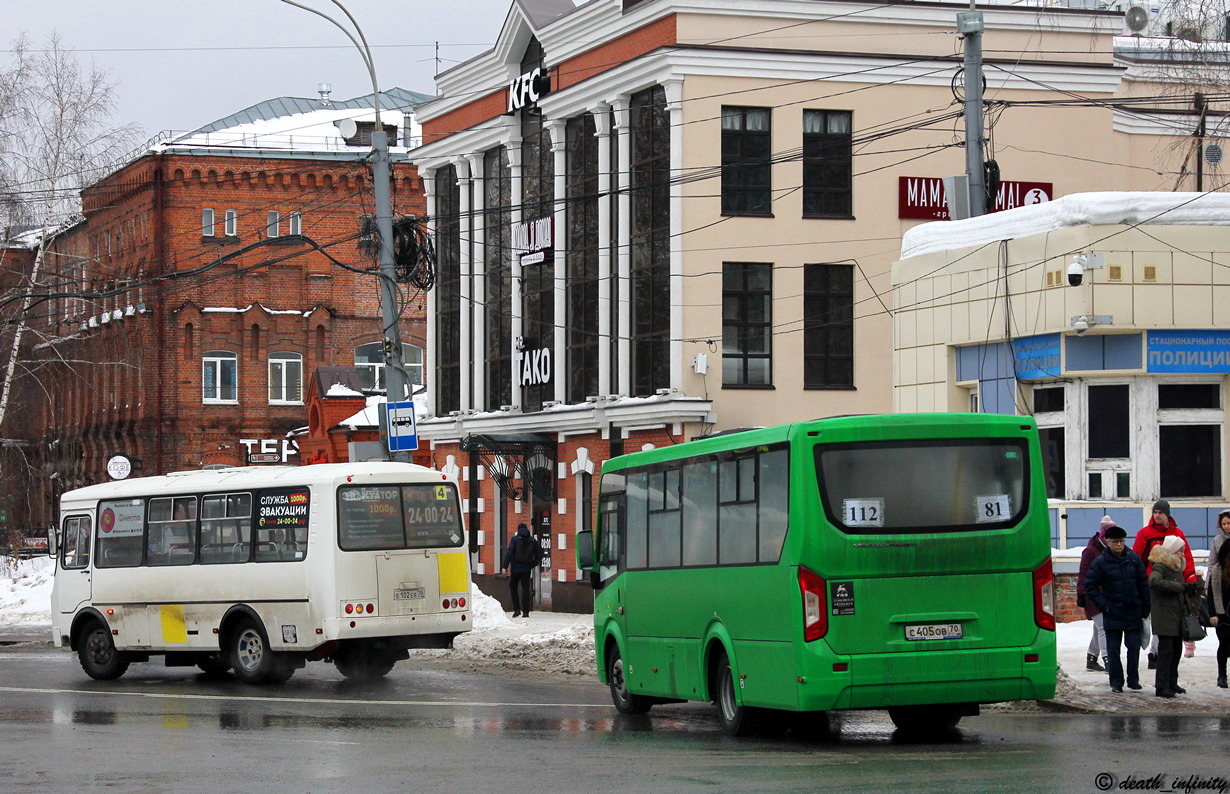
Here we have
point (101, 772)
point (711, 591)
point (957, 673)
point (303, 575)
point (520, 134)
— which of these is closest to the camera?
point (101, 772)

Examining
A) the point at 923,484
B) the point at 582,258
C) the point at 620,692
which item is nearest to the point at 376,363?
the point at 582,258

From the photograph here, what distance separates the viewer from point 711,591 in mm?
15734

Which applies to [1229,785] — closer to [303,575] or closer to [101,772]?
[101,772]

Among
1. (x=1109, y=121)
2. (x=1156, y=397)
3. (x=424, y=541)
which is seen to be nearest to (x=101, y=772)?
(x=424, y=541)

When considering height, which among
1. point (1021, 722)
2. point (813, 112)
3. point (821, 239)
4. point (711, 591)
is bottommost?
point (1021, 722)

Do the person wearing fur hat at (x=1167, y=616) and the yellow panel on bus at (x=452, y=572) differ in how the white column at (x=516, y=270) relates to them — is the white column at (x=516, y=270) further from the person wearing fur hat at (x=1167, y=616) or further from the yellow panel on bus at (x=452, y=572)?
the person wearing fur hat at (x=1167, y=616)

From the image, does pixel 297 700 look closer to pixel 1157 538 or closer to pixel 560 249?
pixel 1157 538

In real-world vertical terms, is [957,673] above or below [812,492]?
below

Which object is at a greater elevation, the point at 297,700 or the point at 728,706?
the point at 728,706

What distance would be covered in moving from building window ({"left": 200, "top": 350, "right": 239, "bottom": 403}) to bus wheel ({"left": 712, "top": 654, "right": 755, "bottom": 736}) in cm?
5201

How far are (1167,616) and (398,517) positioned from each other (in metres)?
9.83

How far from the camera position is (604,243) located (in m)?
37.2

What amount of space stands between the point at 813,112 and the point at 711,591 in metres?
21.0

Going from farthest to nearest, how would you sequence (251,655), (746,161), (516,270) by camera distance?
(516,270) → (746,161) → (251,655)
